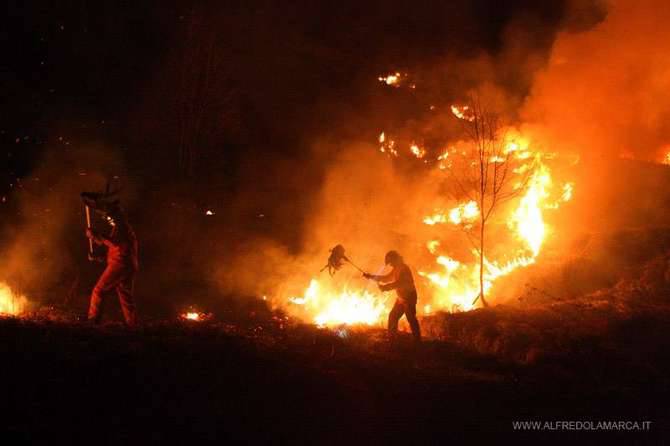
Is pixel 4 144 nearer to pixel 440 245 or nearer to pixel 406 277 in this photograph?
pixel 406 277

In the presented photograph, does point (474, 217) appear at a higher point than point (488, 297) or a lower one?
higher

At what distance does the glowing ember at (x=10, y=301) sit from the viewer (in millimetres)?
10609

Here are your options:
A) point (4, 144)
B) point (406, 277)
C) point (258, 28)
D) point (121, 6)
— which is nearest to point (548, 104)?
point (258, 28)

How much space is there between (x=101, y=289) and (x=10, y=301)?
3941 millimetres

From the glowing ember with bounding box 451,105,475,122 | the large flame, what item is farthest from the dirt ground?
the glowing ember with bounding box 451,105,475,122

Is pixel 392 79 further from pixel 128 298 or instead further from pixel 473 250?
pixel 128 298

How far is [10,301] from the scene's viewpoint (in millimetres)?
10805

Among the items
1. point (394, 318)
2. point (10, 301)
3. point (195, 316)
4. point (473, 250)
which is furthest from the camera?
point (473, 250)

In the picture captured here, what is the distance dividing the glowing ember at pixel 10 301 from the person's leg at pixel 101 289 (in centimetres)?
335

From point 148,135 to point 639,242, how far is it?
15.6m

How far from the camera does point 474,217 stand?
53.9 ft

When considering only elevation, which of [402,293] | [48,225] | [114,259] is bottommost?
[114,259]

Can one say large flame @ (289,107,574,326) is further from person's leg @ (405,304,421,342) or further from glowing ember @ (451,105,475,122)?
person's leg @ (405,304,421,342)

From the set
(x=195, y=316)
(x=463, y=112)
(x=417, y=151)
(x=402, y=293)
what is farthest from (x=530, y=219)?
(x=195, y=316)
